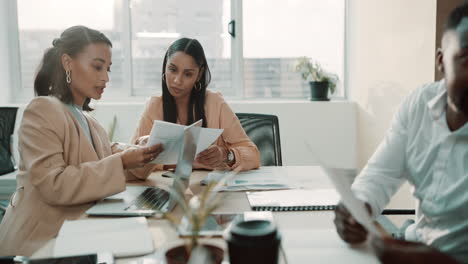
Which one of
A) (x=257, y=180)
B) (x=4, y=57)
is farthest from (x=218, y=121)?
(x=4, y=57)

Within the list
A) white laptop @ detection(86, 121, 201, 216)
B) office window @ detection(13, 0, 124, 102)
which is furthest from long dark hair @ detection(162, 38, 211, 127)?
office window @ detection(13, 0, 124, 102)

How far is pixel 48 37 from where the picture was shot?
3639mm

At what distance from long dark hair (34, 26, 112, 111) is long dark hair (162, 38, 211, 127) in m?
0.62

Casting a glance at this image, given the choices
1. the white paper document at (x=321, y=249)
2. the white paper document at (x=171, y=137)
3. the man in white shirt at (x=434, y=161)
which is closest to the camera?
the white paper document at (x=321, y=249)

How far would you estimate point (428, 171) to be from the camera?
107 centimetres

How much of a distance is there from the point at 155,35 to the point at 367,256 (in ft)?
10.4

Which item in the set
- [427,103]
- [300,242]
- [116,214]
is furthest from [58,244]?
[427,103]

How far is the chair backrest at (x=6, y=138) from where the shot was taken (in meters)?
2.48

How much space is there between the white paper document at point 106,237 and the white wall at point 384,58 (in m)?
1.66

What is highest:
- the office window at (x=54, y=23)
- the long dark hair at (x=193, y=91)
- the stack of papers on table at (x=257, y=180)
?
the office window at (x=54, y=23)

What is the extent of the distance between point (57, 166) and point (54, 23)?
9.11 feet

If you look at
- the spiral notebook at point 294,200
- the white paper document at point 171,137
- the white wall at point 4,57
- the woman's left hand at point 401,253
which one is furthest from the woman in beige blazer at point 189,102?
the white wall at point 4,57

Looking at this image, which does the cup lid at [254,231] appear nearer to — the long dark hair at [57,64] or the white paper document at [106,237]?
the white paper document at [106,237]

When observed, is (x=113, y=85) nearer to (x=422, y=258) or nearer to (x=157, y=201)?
(x=157, y=201)
